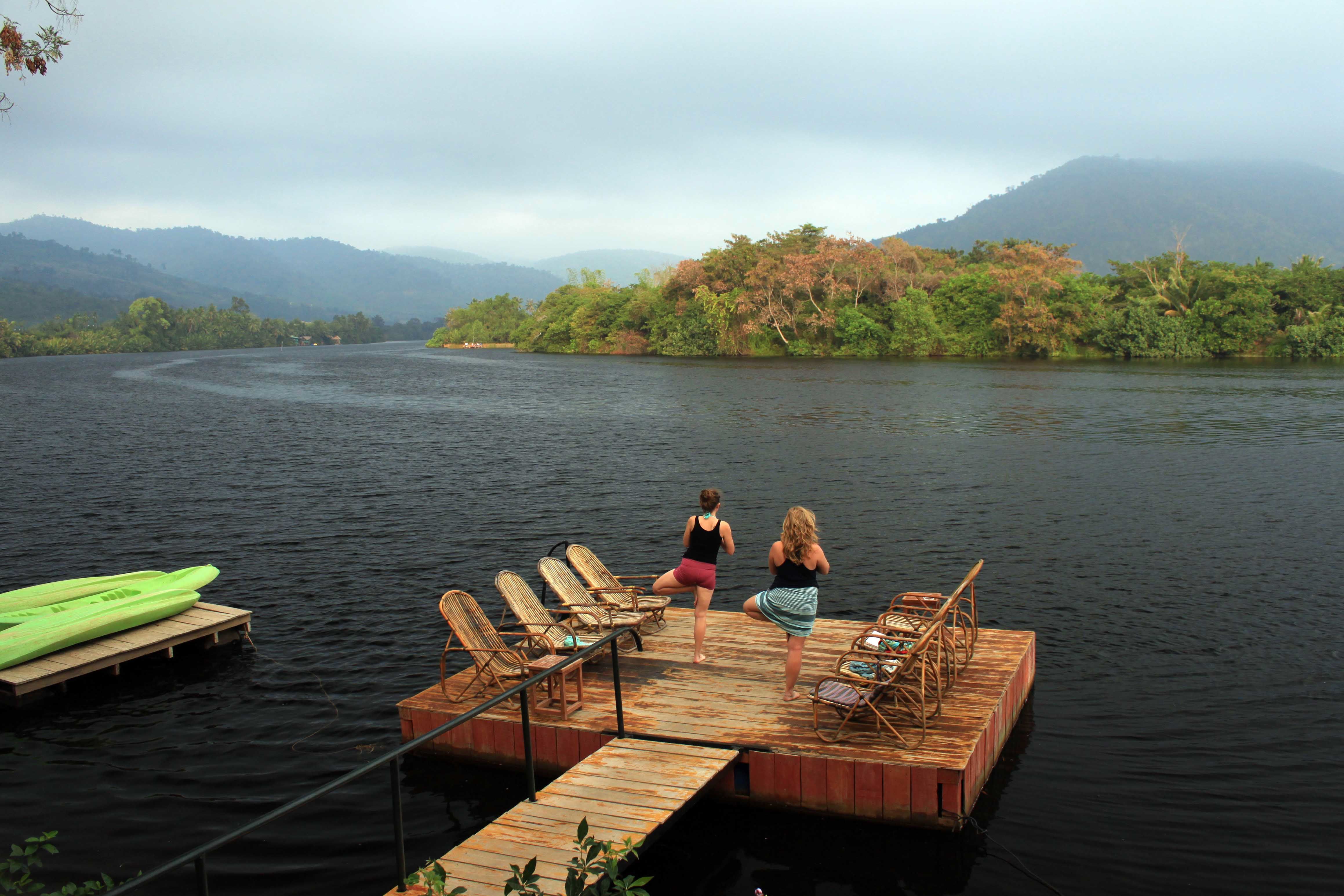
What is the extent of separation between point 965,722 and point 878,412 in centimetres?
3204

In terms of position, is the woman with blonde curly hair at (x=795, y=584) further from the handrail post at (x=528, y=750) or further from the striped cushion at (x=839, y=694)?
the handrail post at (x=528, y=750)

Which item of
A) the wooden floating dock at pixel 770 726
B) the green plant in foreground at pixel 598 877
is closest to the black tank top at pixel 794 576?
the wooden floating dock at pixel 770 726

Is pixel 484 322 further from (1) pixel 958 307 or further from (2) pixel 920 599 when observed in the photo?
(2) pixel 920 599

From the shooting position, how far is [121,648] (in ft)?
35.9

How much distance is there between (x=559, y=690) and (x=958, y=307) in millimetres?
87121

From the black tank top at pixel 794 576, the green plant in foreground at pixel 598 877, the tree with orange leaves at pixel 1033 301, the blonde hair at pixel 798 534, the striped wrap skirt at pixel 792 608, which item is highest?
the tree with orange leaves at pixel 1033 301

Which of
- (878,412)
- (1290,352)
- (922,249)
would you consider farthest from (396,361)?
(1290,352)

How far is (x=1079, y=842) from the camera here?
23.0ft

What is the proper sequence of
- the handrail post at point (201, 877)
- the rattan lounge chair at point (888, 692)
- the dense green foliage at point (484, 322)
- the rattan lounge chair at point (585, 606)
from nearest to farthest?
the handrail post at point (201, 877) → the rattan lounge chair at point (888, 692) → the rattan lounge chair at point (585, 606) → the dense green foliage at point (484, 322)

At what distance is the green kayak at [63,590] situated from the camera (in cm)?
1240

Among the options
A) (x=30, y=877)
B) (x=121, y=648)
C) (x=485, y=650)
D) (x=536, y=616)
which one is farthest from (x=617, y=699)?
(x=121, y=648)

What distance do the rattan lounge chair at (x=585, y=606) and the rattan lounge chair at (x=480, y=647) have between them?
0.65 meters

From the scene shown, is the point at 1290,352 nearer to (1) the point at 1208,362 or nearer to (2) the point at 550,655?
(1) the point at 1208,362

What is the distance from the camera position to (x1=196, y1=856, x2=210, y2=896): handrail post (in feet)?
13.5
